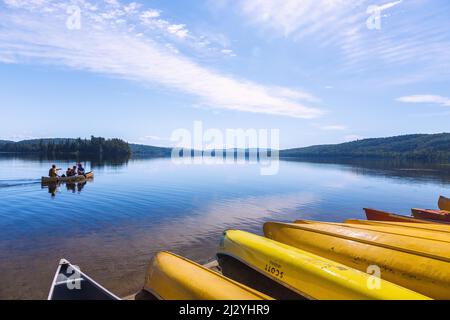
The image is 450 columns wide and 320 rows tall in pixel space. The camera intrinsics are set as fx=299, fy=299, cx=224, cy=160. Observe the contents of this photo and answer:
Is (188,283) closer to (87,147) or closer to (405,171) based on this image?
(405,171)

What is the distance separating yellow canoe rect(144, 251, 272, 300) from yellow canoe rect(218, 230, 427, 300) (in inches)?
65.0

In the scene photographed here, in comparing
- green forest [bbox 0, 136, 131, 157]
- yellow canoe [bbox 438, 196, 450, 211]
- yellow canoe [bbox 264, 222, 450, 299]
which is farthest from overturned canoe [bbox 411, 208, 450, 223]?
green forest [bbox 0, 136, 131, 157]

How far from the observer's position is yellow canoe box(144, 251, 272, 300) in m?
6.09

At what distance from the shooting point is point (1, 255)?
41.7 feet

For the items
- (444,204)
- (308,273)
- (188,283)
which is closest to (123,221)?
(188,283)

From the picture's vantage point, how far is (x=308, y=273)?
7273mm

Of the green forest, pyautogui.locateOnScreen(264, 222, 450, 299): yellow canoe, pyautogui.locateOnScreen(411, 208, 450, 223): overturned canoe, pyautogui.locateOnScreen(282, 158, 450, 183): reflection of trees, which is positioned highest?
the green forest

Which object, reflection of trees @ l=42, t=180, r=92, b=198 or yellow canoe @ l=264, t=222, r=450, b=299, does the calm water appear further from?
yellow canoe @ l=264, t=222, r=450, b=299

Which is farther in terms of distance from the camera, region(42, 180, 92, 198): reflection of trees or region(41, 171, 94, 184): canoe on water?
region(41, 171, 94, 184): canoe on water

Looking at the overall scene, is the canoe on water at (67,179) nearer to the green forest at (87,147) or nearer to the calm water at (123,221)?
the calm water at (123,221)

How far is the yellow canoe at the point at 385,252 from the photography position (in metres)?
7.04

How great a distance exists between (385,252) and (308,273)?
2759mm
